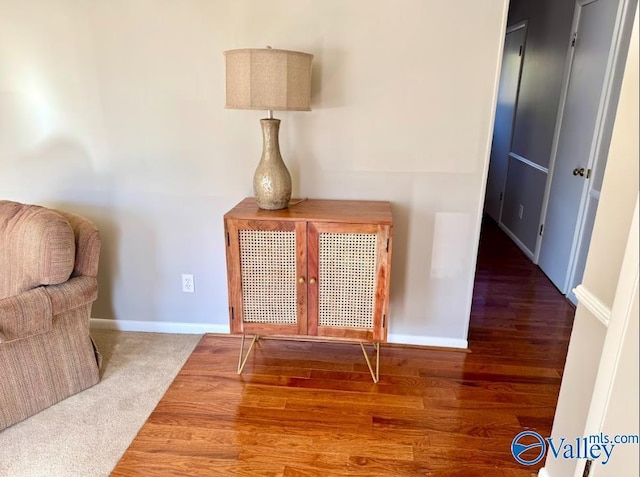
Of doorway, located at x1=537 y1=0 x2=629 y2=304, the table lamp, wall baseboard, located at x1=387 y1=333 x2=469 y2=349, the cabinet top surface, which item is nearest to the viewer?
the table lamp

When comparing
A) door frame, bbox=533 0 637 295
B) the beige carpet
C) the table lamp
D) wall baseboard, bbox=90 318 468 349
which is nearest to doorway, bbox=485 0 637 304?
door frame, bbox=533 0 637 295

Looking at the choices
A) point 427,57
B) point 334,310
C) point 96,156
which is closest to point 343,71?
point 427,57

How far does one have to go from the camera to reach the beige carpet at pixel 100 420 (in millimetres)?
1682

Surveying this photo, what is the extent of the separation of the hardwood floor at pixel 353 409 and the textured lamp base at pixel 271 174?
887 millimetres

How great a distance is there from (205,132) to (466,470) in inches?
75.7

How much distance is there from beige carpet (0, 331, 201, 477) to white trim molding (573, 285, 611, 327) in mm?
1744

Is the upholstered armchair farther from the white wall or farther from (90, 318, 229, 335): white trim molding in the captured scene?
(90, 318, 229, 335): white trim molding

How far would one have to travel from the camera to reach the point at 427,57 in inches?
81.4

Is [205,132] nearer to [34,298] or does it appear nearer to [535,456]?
[34,298]

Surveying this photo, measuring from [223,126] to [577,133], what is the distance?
8.05 ft

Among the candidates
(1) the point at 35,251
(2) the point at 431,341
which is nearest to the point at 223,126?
(1) the point at 35,251

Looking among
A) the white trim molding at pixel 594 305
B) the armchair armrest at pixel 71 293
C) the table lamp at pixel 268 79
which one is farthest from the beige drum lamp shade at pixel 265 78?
the white trim molding at pixel 594 305

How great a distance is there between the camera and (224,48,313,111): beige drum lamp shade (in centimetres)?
178

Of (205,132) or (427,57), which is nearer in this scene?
(427,57)
